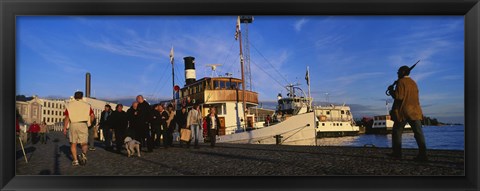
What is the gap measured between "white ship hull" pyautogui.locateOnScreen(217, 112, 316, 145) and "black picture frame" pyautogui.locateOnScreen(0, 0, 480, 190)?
1281cm

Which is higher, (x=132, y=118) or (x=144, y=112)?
(x=144, y=112)

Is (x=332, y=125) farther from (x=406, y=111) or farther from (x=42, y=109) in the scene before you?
(x=42, y=109)

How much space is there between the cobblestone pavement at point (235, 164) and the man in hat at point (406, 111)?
33 cm

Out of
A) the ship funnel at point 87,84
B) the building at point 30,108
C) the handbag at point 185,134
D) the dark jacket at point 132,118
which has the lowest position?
the handbag at point 185,134

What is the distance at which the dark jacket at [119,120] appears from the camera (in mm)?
10555

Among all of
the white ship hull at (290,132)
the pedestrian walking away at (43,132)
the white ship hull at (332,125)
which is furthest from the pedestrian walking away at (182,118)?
the white ship hull at (332,125)

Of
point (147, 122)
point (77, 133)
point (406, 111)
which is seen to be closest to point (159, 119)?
point (147, 122)

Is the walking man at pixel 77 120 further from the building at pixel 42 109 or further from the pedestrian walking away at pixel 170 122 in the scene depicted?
the pedestrian walking away at pixel 170 122

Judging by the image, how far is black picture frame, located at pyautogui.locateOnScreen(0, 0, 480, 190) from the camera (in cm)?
742

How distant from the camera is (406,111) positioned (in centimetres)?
784

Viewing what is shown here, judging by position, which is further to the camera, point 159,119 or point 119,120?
point 159,119
